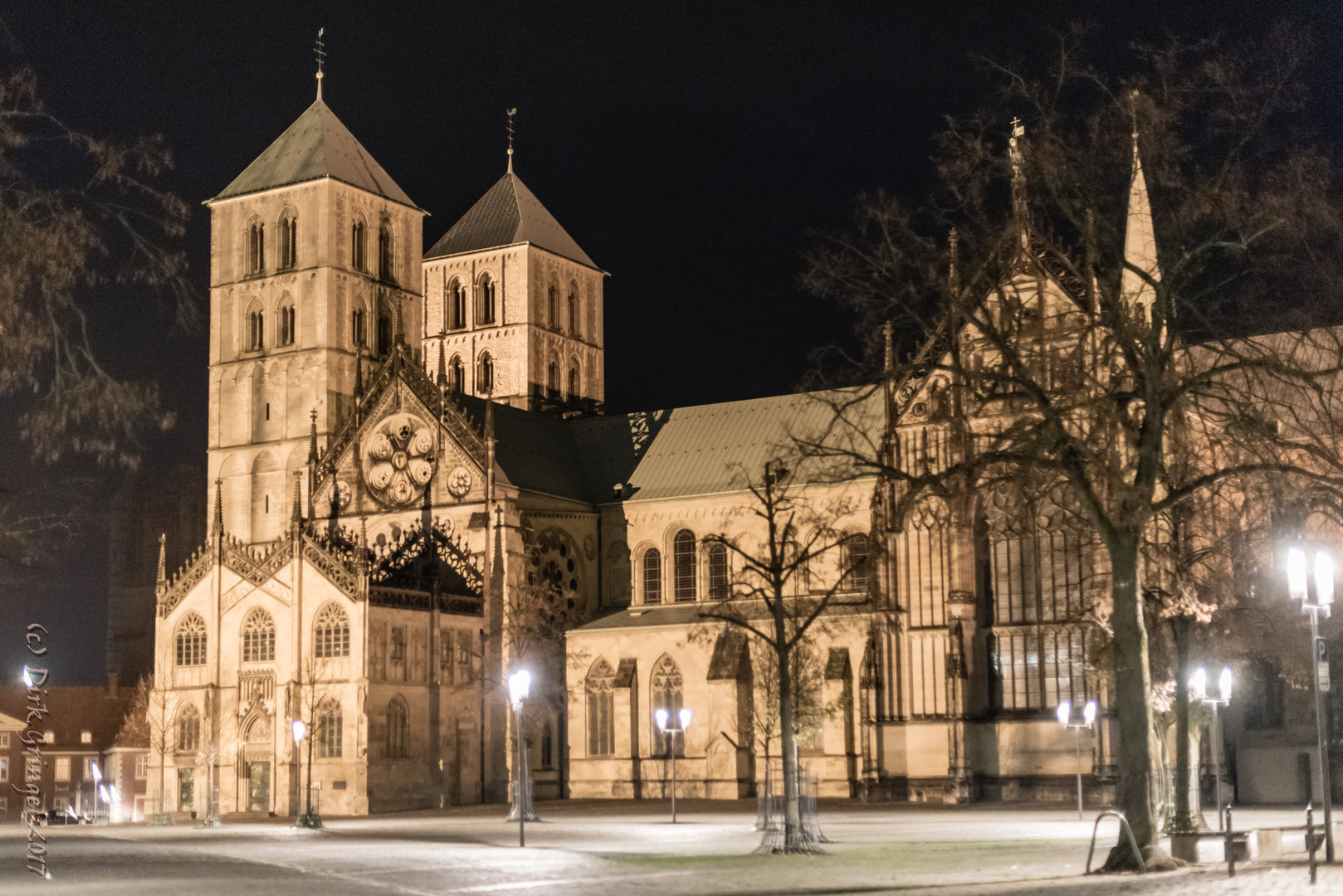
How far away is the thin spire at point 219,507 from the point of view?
6619cm

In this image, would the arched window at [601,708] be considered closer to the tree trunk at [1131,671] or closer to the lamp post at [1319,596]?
the tree trunk at [1131,671]

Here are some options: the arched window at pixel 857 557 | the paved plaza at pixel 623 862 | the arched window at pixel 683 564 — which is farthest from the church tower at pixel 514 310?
the paved plaza at pixel 623 862

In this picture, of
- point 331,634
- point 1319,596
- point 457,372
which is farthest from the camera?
point 457,372

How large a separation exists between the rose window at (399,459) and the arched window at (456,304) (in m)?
20.2

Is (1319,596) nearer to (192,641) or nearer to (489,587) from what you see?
(489,587)

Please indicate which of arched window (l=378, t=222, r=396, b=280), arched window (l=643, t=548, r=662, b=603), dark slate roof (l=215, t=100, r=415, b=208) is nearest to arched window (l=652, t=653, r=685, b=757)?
→ arched window (l=643, t=548, r=662, b=603)

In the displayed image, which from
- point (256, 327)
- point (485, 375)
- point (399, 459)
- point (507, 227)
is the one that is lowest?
point (399, 459)

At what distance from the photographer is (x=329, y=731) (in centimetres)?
6091

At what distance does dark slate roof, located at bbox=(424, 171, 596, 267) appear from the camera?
8988cm

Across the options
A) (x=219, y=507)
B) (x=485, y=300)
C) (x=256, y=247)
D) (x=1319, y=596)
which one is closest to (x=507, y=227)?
(x=485, y=300)

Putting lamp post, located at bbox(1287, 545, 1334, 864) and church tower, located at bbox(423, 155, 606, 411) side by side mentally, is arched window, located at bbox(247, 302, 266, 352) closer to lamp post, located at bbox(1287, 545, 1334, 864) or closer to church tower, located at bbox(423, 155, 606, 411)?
church tower, located at bbox(423, 155, 606, 411)

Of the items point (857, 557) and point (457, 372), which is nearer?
point (857, 557)

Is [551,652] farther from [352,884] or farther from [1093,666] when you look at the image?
[352,884]

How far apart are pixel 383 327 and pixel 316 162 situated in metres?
8.55
